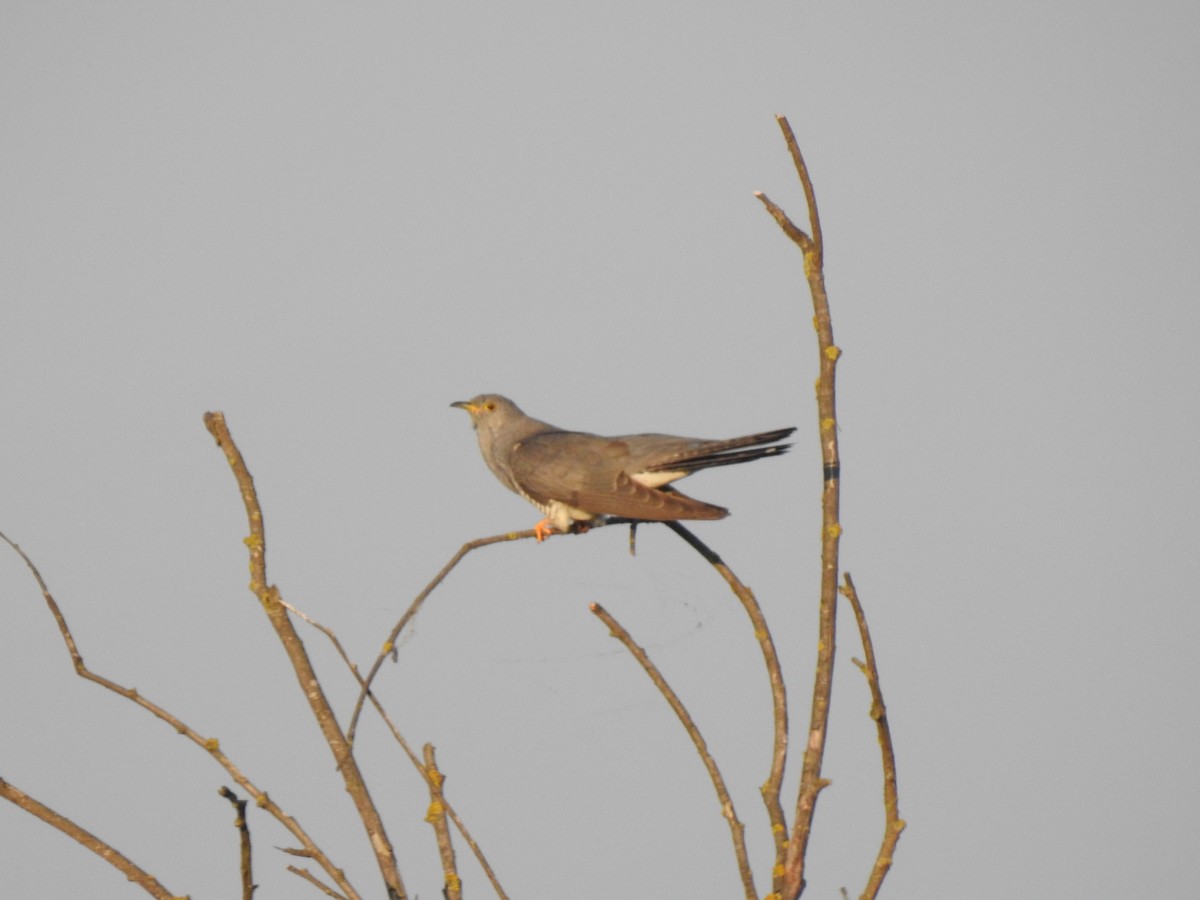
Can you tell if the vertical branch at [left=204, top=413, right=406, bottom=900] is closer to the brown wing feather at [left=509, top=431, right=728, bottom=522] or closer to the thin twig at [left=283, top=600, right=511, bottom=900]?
the thin twig at [left=283, top=600, right=511, bottom=900]

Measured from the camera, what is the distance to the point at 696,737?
120 inches

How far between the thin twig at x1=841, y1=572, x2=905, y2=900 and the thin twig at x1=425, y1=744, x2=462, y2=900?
859 millimetres

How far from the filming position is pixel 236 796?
294 centimetres

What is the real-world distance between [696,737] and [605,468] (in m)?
3.55

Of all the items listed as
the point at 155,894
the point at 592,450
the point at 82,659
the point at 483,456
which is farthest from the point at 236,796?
the point at 483,456

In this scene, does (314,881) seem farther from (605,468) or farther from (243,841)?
(605,468)

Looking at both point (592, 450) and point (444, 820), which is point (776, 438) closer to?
point (592, 450)

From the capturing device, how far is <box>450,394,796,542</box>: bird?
5.55 metres

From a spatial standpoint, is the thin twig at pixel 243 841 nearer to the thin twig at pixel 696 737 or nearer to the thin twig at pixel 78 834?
the thin twig at pixel 78 834

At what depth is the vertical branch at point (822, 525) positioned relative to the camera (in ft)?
9.31

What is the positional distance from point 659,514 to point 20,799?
3051 mm

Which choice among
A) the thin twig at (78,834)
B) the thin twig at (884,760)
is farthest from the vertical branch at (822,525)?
the thin twig at (78,834)

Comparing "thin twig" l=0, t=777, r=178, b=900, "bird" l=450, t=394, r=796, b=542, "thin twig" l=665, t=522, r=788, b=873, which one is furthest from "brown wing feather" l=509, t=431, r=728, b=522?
"thin twig" l=0, t=777, r=178, b=900

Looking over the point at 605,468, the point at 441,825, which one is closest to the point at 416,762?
the point at 441,825
